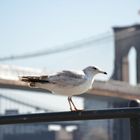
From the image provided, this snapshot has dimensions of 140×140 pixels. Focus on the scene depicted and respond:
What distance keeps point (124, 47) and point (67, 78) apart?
3023 centimetres

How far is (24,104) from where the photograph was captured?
28672mm

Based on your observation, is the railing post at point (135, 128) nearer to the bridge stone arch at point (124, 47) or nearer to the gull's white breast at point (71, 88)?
the gull's white breast at point (71, 88)

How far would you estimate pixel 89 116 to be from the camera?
1.36 metres

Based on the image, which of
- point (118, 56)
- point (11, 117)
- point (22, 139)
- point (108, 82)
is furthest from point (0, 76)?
point (11, 117)

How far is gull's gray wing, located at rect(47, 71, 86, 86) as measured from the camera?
184 cm

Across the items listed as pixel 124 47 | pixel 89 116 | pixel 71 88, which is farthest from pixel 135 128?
pixel 124 47

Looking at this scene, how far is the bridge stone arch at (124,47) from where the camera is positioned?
3022 centimetres

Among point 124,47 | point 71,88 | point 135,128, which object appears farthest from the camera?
point 124,47

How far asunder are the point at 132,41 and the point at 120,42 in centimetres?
68

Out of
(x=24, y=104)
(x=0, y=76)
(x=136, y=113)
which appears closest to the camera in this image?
(x=136, y=113)

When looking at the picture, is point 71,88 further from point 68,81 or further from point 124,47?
point 124,47

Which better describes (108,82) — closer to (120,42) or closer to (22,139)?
(120,42)

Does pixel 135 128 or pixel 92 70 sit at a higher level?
pixel 92 70

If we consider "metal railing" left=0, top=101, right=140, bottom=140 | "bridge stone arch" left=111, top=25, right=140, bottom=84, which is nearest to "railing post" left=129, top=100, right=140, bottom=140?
"metal railing" left=0, top=101, right=140, bottom=140
